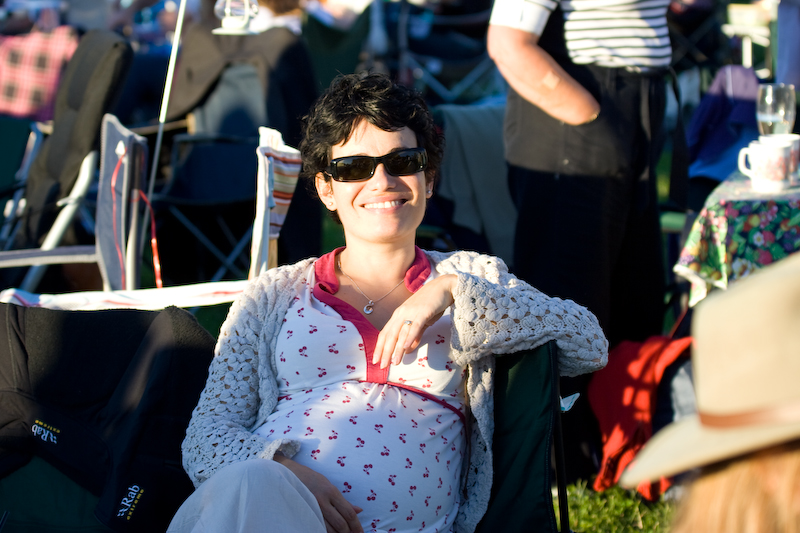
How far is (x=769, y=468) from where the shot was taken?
0.78 m

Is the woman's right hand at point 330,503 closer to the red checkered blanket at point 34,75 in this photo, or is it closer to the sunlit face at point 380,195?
the sunlit face at point 380,195

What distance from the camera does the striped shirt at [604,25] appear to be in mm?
Answer: 2693

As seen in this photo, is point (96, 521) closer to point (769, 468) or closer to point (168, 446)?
point (168, 446)

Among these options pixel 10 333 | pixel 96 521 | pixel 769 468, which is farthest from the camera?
pixel 10 333

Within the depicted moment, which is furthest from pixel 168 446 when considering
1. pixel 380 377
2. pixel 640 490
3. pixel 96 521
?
pixel 640 490

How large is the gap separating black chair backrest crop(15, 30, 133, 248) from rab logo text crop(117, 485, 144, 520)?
2.13 meters

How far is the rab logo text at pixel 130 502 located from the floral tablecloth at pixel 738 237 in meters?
1.82

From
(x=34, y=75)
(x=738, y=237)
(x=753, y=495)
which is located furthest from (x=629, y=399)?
(x=34, y=75)

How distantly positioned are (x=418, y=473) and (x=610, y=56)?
161 centimetres

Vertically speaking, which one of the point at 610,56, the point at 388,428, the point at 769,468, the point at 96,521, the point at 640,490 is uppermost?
the point at 610,56

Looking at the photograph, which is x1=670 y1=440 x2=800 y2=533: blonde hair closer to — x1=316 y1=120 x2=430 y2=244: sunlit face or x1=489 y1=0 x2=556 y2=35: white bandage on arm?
x1=316 y1=120 x2=430 y2=244: sunlit face

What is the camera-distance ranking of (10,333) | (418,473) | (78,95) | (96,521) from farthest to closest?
(78,95) < (10,333) < (96,521) < (418,473)

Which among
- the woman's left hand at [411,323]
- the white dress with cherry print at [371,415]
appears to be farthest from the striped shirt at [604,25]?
the woman's left hand at [411,323]

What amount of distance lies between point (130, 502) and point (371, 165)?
997 millimetres
